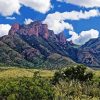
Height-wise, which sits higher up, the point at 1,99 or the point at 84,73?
the point at 84,73

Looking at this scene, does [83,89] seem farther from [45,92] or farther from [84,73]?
[84,73]

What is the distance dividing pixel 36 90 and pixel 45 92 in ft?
13.0

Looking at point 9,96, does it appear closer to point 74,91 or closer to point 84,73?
point 74,91

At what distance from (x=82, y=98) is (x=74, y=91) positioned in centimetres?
1304

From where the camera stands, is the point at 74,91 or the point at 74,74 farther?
the point at 74,74

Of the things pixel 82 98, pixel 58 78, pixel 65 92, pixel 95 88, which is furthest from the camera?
pixel 58 78

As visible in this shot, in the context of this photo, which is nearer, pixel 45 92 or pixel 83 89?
pixel 45 92

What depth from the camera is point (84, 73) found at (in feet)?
655

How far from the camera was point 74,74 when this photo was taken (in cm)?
19988

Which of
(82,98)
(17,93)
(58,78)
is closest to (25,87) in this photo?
(17,93)

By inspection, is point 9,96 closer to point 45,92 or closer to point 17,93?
point 17,93

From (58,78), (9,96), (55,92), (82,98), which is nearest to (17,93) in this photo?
(9,96)

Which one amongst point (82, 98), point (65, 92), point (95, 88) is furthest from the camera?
point (95, 88)

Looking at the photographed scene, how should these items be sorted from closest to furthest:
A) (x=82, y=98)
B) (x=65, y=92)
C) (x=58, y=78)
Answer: (x=82, y=98), (x=65, y=92), (x=58, y=78)
